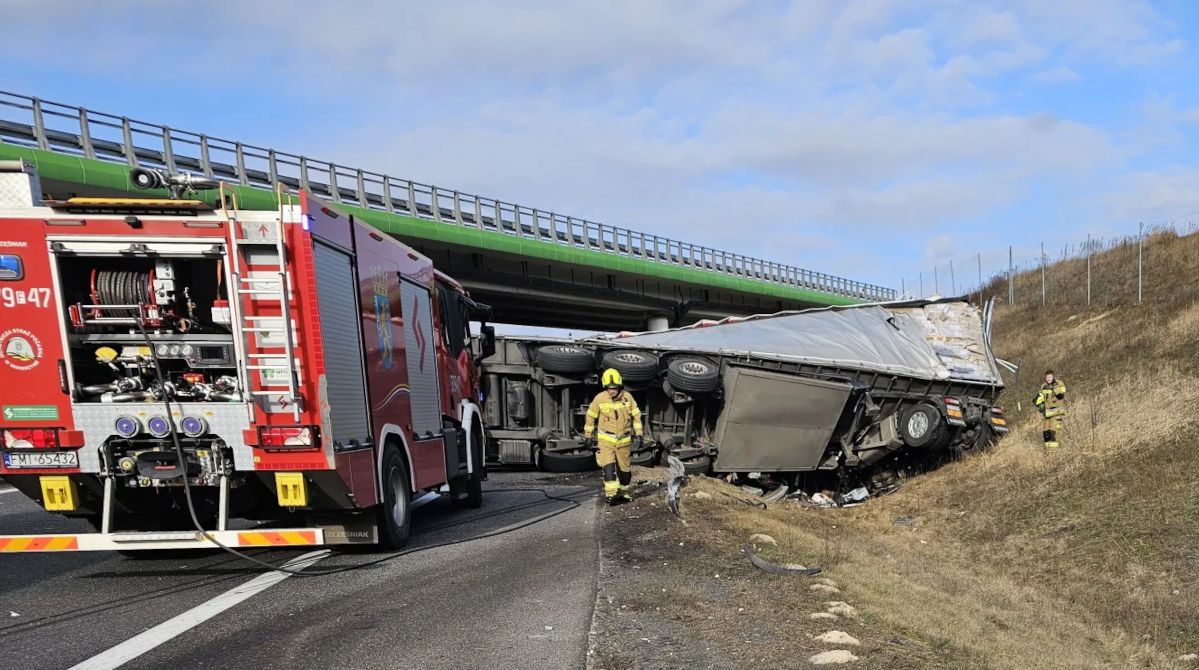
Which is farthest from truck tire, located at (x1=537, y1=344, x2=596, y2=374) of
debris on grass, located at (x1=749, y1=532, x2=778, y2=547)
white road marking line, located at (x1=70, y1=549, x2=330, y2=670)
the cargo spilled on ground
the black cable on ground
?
white road marking line, located at (x1=70, y1=549, x2=330, y2=670)

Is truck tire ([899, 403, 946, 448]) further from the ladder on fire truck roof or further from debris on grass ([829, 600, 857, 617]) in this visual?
the ladder on fire truck roof

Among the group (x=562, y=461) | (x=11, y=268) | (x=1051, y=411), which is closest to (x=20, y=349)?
(x=11, y=268)

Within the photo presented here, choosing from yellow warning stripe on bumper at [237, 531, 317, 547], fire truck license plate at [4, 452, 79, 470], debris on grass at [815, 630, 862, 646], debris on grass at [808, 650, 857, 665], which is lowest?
debris on grass at [815, 630, 862, 646]

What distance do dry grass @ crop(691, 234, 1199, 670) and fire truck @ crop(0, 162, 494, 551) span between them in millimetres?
4020

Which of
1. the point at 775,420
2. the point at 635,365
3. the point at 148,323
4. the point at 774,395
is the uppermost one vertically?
the point at 148,323

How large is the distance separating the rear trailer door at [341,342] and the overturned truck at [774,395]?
671 centimetres

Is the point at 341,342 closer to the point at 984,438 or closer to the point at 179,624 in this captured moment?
the point at 179,624

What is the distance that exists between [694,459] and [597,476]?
1809 millimetres

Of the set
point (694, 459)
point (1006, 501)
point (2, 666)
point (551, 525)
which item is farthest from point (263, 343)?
point (1006, 501)

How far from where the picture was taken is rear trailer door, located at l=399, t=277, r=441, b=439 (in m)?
8.19

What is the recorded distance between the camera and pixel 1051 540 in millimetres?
9641

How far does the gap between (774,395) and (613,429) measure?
3821 millimetres

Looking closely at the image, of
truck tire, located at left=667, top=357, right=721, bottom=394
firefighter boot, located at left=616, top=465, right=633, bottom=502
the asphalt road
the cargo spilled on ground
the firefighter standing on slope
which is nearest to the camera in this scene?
the asphalt road

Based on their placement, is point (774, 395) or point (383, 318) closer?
point (383, 318)
